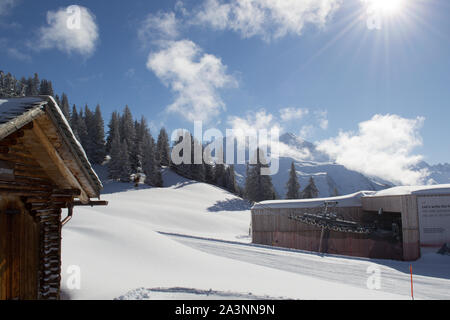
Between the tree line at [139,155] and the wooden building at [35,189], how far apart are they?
142ft

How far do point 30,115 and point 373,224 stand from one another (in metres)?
22.7

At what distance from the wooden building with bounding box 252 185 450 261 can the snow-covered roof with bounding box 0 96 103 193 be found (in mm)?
19529

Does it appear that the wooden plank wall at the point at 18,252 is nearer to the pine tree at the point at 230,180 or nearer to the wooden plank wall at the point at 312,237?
the wooden plank wall at the point at 312,237

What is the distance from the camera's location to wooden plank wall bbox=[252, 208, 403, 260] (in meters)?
19.6

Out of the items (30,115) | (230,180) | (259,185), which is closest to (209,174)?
(230,180)

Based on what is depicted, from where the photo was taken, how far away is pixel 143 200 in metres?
37.1

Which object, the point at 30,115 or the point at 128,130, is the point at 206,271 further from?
the point at 128,130

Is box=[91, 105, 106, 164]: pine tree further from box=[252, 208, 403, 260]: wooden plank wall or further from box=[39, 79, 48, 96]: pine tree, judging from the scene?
box=[252, 208, 403, 260]: wooden plank wall

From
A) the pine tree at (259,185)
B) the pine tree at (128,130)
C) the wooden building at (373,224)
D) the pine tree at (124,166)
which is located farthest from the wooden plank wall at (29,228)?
the pine tree at (128,130)

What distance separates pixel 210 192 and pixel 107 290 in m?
43.9

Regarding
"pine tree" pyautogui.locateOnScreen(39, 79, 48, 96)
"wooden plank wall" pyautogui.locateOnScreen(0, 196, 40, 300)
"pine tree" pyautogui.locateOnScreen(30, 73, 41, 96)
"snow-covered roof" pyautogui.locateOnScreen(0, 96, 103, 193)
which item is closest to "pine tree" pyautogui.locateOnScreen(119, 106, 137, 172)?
"pine tree" pyautogui.locateOnScreen(39, 79, 48, 96)

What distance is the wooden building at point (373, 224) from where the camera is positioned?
1753 centimetres
